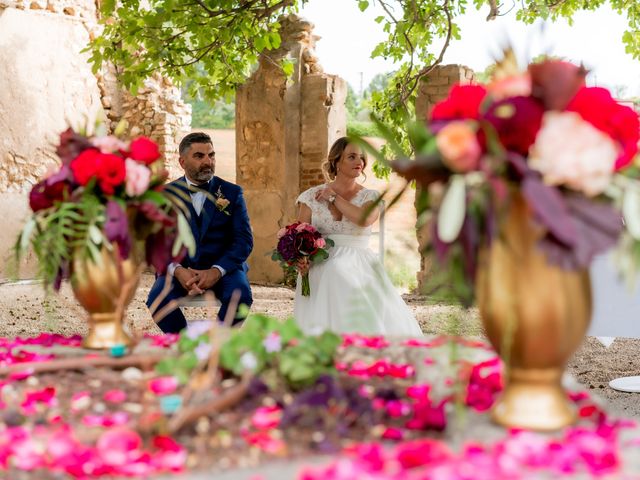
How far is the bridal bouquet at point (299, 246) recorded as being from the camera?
4727 millimetres

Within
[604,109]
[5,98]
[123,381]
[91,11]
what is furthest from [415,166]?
[91,11]

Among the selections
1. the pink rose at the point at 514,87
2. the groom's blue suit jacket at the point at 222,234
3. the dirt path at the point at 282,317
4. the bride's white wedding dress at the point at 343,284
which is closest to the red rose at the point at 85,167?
the pink rose at the point at 514,87

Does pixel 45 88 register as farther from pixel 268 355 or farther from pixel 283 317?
pixel 268 355

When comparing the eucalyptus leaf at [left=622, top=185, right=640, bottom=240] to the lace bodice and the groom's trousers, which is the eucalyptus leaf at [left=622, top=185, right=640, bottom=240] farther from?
the lace bodice

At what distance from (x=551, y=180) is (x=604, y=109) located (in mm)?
171

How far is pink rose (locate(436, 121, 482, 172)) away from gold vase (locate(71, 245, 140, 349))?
1.00 metres

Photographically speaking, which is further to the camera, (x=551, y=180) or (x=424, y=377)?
(x=424, y=377)

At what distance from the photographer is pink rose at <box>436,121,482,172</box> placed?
1.14m

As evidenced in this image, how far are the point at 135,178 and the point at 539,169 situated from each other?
109 cm

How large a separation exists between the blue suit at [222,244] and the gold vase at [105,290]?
8.47ft

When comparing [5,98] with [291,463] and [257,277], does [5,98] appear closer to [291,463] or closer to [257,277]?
[257,277]

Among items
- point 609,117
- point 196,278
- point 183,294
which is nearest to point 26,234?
point 609,117

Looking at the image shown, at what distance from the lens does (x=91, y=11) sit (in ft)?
37.9

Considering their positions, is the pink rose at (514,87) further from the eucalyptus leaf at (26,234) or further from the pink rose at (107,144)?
the eucalyptus leaf at (26,234)
